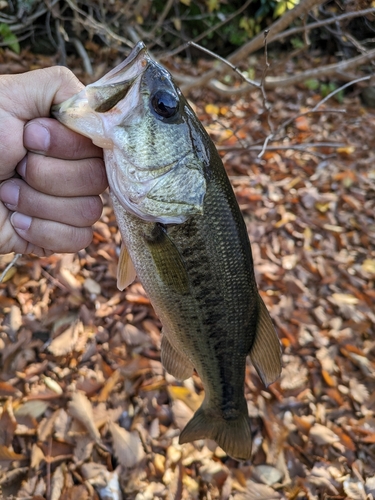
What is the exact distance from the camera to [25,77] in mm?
1366

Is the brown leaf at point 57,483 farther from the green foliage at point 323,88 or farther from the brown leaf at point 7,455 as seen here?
the green foliage at point 323,88

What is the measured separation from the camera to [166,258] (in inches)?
59.4

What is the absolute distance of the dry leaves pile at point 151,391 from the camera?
2252 mm

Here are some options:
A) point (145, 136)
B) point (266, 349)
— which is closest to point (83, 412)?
point (266, 349)

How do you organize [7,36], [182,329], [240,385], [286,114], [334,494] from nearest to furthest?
[182,329] < [240,385] < [334,494] < [7,36] < [286,114]

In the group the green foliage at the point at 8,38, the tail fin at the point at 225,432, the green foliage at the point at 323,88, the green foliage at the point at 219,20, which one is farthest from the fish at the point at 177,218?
the green foliage at the point at 323,88

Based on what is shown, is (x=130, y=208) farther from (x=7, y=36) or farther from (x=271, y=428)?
(x=7, y=36)

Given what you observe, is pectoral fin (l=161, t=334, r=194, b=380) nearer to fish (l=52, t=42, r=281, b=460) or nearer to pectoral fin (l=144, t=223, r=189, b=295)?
fish (l=52, t=42, r=281, b=460)

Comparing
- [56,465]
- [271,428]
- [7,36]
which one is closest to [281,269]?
[271,428]

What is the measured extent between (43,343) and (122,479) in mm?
1017

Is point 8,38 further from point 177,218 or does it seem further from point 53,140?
point 177,218

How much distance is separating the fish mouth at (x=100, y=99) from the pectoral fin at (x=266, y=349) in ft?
3.30

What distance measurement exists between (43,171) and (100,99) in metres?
0.38

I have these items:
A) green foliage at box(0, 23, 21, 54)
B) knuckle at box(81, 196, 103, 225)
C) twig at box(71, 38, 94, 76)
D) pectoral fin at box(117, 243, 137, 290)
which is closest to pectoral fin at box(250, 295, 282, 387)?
pectoral fin at box(117, 243, 137, 290)
